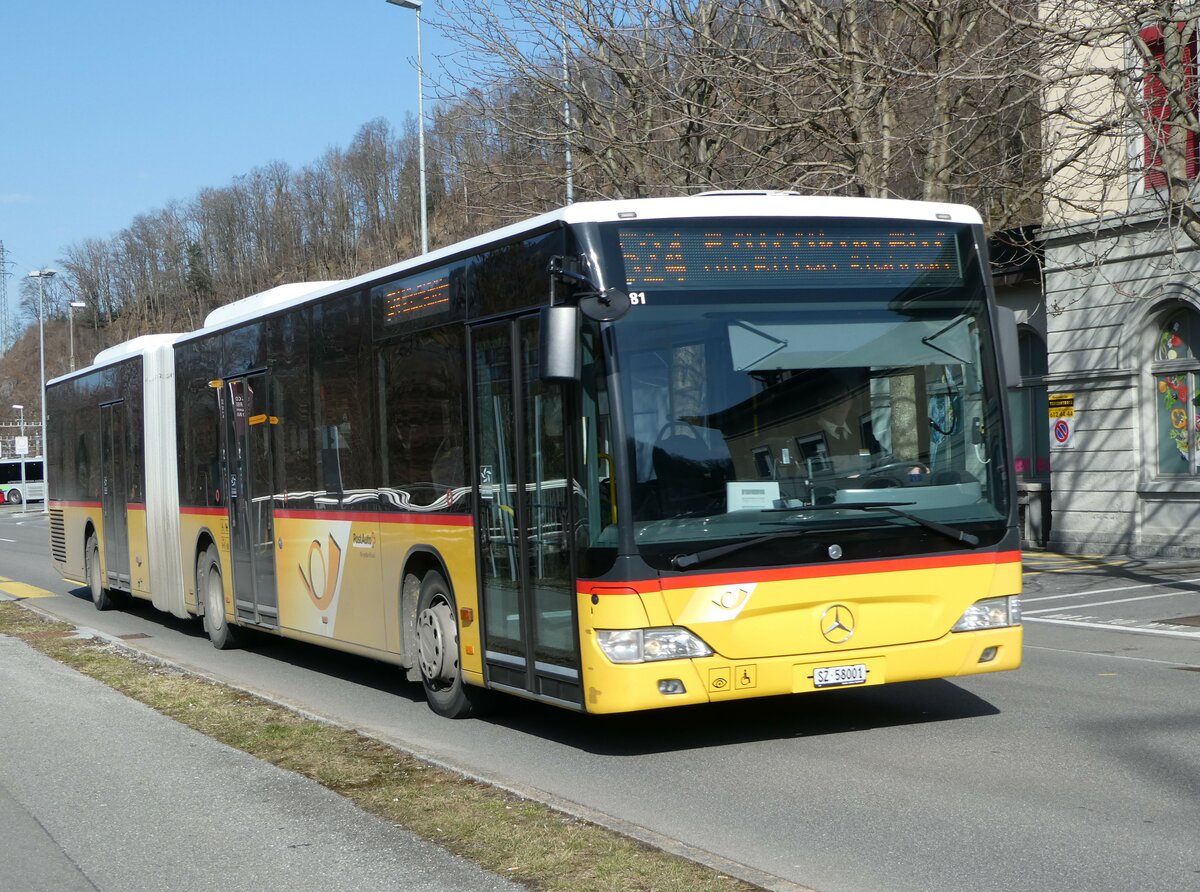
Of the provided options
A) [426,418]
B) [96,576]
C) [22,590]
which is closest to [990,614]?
[426,418]

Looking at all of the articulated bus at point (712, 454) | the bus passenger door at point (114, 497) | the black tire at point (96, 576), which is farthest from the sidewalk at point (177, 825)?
the black tire at point (96, 576)

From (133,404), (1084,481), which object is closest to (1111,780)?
(133,404)

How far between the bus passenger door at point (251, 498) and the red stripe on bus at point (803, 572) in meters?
6.01

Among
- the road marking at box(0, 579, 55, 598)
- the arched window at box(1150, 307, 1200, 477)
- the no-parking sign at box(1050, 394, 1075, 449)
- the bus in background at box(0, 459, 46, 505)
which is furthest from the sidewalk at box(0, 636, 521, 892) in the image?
the bus in background at box(0, 459, 46, 505)

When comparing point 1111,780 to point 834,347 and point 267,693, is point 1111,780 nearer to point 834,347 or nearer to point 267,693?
point 834,347

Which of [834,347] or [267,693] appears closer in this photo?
[834,347]

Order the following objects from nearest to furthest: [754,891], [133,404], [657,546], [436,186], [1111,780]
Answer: [754,891] → [1111,780] → [657,546] → [133,404] → [436,186]

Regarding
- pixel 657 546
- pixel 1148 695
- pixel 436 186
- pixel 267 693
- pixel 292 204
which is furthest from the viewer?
pixel 292 204

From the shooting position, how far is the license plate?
26.5ft

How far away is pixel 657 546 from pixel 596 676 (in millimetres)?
745

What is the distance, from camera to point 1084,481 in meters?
23.7

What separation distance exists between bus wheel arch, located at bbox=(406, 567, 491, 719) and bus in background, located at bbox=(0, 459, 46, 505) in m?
80.1

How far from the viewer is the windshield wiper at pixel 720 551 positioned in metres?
7.77

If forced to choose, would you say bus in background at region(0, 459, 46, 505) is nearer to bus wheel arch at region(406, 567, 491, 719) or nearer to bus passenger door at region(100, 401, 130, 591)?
bus passenger door at region(100, 401, 130, 591)
